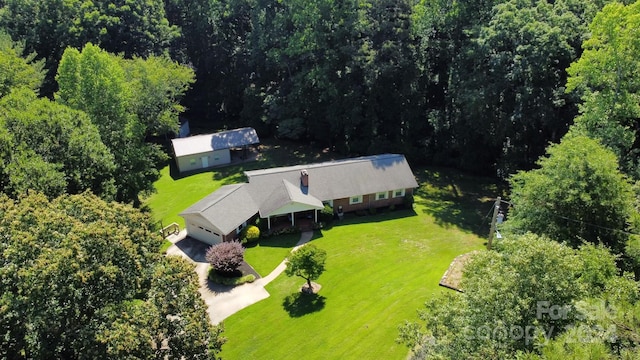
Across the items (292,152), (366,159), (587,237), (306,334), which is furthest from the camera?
(292,152)

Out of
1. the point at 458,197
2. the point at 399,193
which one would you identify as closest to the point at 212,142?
the point at 399,193

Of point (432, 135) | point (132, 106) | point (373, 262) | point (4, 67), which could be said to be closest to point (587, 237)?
point (373, 262)

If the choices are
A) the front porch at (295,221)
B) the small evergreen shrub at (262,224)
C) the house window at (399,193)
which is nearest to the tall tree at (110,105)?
the small evergreen shrub at (262,224)

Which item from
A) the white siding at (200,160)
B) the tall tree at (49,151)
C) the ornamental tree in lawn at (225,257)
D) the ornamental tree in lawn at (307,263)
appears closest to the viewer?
the tall tree at (49,151)

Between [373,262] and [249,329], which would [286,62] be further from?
[249,329]

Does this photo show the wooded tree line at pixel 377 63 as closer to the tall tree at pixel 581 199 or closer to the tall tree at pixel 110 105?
the tall tree at pixel 581 199

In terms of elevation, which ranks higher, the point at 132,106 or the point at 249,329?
the point at 132,106

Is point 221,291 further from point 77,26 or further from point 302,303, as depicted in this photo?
point 77,26
